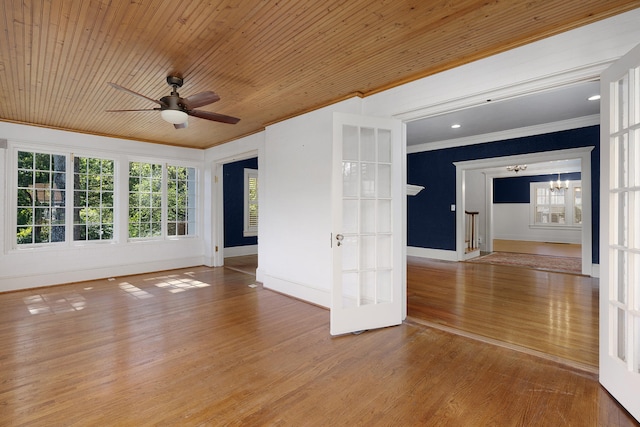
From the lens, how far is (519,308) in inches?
148

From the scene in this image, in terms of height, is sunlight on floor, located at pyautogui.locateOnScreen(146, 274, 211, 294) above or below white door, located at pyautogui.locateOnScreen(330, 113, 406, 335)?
below

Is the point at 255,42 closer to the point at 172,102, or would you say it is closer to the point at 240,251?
the point at 172,102

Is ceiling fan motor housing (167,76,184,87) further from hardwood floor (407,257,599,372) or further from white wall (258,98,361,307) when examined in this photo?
hardwood floor (407,257,599,372)

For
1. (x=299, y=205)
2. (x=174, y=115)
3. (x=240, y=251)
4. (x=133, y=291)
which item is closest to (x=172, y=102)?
(x=174, y=115)

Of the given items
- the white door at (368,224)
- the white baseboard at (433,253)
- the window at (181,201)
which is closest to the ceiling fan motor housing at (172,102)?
the white door at (368,224)

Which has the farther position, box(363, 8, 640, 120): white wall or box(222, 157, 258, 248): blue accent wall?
box(222, 157, 258, 248): blue accent wall

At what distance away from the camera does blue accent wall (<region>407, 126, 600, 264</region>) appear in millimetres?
5789

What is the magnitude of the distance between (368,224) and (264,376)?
1733 mm

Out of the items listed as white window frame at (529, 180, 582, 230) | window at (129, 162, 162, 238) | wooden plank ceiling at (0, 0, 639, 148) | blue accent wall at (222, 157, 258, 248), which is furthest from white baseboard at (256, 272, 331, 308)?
white window frame at (529, 180, 582, 230)

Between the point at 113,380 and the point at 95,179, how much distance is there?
4539 mm

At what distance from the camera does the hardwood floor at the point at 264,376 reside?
1855mm

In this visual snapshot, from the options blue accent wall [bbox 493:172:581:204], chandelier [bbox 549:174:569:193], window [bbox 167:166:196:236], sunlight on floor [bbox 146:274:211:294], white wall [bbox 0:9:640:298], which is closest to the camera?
white wall [bbox 0:9:640:298]

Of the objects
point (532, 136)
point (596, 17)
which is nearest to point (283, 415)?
point (596, 17)

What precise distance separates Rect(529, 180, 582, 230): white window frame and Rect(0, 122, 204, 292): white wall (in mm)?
11105
